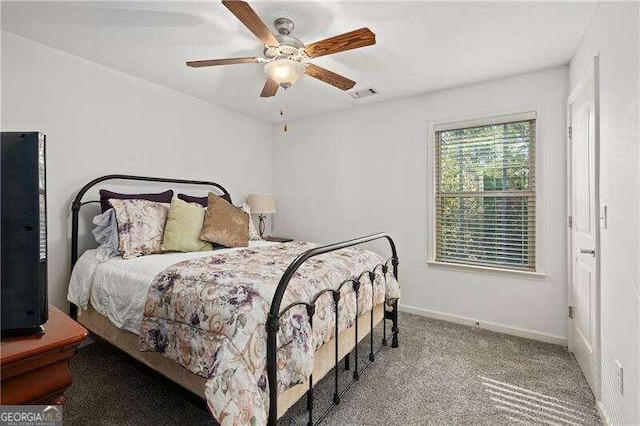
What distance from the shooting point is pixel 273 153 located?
462cm

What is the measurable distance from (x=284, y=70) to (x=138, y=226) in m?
1.63

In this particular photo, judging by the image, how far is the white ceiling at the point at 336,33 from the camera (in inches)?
77.1

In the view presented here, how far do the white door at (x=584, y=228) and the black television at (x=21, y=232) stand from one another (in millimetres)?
2586

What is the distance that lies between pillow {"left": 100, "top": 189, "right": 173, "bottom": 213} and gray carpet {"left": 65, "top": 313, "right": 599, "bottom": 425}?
1210 mm

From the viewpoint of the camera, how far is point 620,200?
5.00 ft

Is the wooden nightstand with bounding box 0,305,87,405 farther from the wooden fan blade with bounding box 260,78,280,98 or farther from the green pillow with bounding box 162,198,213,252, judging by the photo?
the wooden fan blade with bounding box 260,78,280,98

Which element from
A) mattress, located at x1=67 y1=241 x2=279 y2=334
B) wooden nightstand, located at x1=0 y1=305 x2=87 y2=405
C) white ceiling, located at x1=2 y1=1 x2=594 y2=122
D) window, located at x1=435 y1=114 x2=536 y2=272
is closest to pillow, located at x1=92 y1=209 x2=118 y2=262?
mattress, located at x1=67 y1=241 x2=279 y2=334

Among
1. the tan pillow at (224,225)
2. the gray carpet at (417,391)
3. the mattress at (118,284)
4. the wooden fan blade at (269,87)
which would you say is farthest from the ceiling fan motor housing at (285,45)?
the gray carpet at (417,391)

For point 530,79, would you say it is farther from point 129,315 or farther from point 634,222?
point 129,315

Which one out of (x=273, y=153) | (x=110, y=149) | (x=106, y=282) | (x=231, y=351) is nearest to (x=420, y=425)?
(x=231, y=351)

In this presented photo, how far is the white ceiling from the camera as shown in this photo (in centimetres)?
A: 196

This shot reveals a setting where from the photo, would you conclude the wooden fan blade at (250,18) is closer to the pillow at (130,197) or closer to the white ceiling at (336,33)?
the white ceiling at (336,33)

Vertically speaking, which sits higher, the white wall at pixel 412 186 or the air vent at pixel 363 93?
the air vent at pixel 363 93

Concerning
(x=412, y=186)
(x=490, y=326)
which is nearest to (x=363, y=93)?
(x=412, y=186)
